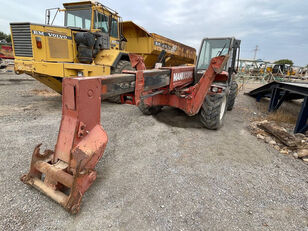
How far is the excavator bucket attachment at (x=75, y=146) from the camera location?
1702 millimetres

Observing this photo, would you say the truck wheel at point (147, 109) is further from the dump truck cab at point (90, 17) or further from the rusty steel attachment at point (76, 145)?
the dump truck cab at point (90, 17)

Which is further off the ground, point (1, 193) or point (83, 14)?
point (83, 14)

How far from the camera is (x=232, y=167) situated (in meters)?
2.87

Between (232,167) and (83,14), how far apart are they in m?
6.27

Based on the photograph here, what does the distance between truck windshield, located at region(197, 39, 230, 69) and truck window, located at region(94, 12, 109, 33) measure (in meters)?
3.46

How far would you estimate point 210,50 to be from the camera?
16.4ft

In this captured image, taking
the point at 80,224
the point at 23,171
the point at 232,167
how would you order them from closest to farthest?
the point at 80,224 < the point at 23,171 < the point at 232,167

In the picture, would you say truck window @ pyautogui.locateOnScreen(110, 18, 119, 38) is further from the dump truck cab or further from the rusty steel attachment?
the rusty steel attachment

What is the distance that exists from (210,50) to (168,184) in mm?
3974

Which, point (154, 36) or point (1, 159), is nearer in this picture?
point (1, 159)

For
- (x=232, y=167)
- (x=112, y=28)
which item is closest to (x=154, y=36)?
(x=112, y=28)

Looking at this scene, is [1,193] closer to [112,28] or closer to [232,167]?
[232,167]

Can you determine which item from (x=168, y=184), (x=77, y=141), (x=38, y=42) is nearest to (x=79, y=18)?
(x=38, y=42)

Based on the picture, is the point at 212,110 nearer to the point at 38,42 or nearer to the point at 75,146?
the point at 75,146
